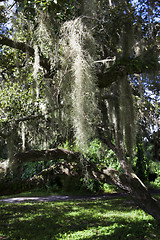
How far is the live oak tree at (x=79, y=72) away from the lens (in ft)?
7.18

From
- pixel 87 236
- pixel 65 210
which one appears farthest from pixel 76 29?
pixel 65 210

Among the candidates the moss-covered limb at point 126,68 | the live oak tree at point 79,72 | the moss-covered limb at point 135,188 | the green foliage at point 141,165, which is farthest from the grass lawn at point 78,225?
the green foliage at point 141,165

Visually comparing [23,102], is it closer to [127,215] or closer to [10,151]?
[10,151]

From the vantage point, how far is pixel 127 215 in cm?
496

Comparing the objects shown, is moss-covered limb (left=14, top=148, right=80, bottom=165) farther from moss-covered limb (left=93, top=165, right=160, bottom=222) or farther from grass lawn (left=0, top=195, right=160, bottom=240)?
grass lawn (left=0, top=195, right=160, bottom=240)

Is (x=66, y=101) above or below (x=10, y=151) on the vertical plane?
above

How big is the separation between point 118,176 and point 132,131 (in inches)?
37.2

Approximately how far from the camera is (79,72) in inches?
80.7

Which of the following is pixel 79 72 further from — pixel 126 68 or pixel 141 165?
pixel 141 165

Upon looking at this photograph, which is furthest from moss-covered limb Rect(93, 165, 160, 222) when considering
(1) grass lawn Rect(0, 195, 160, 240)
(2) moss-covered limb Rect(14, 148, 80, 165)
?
(2) moss-covered limb Rect(14, 148, 80, 165)

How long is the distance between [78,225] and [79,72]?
3.27 metres

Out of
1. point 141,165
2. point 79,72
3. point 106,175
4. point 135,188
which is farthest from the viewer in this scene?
point 141,165

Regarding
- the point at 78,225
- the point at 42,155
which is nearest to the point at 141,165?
the point at 78,225

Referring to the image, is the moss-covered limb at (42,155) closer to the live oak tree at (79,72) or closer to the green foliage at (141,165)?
the live oak tree at (79,72)
